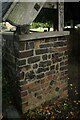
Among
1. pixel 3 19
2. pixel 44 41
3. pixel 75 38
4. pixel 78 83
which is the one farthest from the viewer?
pixel 75 38

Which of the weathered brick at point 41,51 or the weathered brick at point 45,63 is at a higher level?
the weathered brick at point 41,51

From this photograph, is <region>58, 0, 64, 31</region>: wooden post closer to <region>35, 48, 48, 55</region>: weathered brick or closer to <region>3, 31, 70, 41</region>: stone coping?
<region>3, 31, 70, 41</region>: stone coping

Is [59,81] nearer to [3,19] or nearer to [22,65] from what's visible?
[22,65]

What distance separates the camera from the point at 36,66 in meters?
3.98

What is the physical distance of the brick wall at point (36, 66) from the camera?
374cm

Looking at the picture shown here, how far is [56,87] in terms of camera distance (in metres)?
4.47

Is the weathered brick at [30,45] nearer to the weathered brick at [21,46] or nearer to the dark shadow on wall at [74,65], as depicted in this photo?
the weathered brick at [21,46]

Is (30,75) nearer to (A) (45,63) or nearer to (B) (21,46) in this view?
(A) (45,63)

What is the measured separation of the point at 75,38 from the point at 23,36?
621 cm

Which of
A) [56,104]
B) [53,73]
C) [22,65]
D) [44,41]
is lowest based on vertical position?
[56,104]

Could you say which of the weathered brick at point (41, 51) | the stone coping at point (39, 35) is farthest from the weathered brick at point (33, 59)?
the stone coping at point (39, 35)

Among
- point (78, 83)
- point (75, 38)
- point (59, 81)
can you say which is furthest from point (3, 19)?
point (75, 38)

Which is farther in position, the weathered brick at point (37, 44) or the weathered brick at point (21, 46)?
the weathered brick at point (37, 44)

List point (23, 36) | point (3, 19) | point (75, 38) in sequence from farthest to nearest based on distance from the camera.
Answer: point (75, 38), point (23, 36), point (3, 19)
